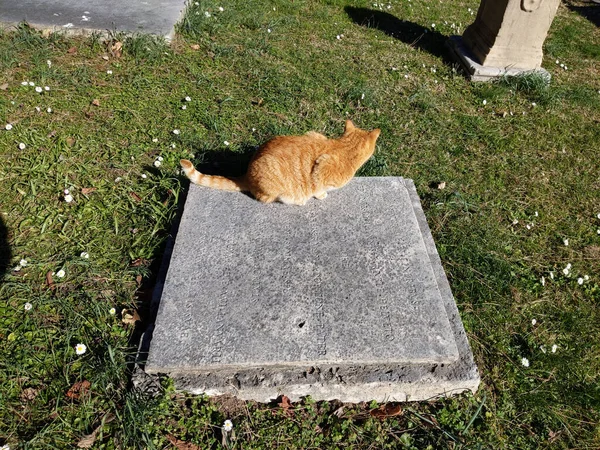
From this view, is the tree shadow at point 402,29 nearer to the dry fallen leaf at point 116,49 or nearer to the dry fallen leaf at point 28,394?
the dry fallen leaf at point 116,49


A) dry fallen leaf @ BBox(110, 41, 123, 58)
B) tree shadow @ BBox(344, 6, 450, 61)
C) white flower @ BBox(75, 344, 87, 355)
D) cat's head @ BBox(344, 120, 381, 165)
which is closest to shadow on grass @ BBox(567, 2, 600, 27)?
tree shadow @ BBox(344, 6, 450, 61)

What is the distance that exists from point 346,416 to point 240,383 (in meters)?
0.64

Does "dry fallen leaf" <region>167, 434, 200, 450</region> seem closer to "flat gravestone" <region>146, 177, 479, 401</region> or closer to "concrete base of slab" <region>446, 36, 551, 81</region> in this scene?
"flat gravestone" <region>146, 177, 479, 401</region>

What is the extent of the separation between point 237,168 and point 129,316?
1.65 m

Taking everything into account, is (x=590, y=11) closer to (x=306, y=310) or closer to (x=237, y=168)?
(x=237, y=168)

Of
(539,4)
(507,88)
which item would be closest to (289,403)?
(507,88)

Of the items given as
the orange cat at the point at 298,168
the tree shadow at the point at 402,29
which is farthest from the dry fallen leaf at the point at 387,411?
the tree shadow at the point at 402,29

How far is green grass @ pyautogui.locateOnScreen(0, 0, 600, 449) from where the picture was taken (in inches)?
90.7

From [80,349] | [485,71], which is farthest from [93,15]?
[485,71]

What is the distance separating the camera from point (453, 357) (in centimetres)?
233

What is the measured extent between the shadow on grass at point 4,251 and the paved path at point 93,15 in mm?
3024

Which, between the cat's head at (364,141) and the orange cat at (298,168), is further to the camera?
the cat's head at (364,141)

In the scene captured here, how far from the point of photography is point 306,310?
2.46 metres

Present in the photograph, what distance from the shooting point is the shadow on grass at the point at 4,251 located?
9.14 feet
